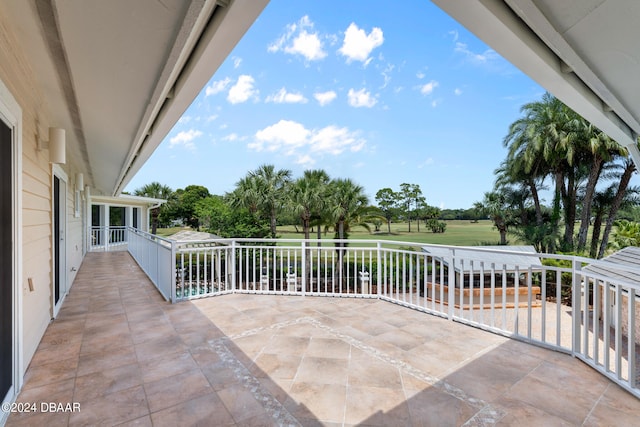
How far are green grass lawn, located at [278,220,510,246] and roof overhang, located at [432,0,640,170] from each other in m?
11.2

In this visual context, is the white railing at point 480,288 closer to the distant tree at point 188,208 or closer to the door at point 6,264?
the door at point 6,264

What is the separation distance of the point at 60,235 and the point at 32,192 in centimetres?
231

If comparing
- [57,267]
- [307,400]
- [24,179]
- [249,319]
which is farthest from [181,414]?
[57,267]

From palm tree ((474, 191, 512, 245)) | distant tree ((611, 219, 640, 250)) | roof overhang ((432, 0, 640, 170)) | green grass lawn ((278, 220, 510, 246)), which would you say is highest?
roof overhang ((432, 0, 640, 170))

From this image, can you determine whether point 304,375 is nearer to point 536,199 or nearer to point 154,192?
point 536,199

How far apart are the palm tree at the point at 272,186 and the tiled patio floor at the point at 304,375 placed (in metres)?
12.4

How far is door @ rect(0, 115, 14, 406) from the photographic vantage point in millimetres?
Result: 1805

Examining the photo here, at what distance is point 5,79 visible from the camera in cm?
185

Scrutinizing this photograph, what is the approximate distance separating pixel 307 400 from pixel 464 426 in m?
0.99

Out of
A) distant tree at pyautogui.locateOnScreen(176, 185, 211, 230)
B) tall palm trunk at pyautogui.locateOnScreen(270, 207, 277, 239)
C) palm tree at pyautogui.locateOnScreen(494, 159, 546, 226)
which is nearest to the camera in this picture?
palm tree at pyautogui.locateOnScreen(494, 159, 546, 226)

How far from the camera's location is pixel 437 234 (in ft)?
99.1

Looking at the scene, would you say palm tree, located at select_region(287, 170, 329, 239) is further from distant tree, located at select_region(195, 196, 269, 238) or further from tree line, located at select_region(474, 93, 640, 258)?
tree line, located at select_region(474, 93, 640, 258)

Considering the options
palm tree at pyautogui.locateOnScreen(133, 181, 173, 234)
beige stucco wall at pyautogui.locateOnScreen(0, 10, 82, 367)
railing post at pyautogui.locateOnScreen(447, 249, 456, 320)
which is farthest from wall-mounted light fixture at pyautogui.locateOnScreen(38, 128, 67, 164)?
palm tree at pyautogui.locateOnScreen(133, 181, 173, 234)

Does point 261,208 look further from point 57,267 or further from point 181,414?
point 181,414
